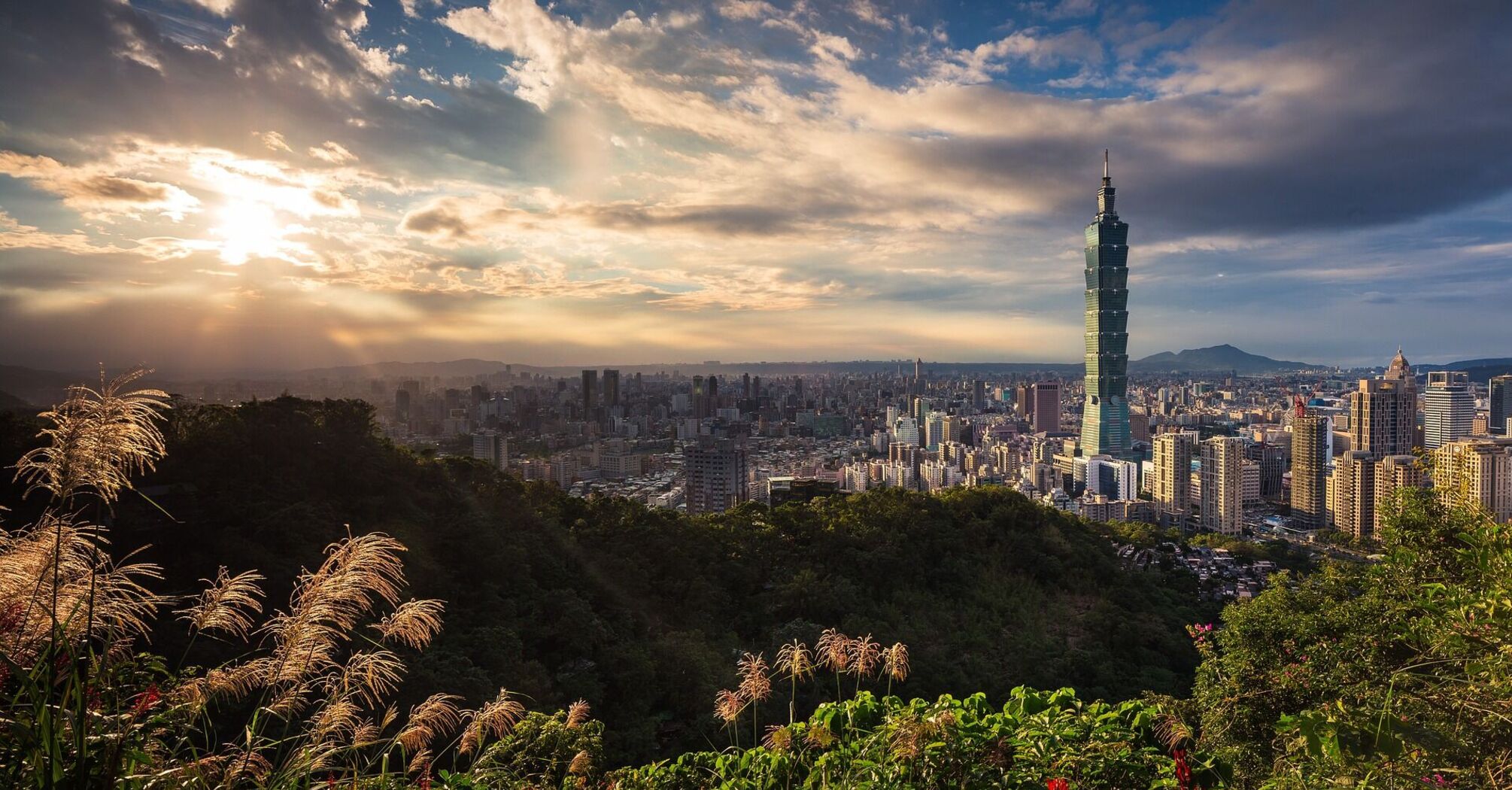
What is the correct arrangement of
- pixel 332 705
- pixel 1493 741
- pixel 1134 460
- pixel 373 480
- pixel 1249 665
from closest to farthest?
pixel 332 705, pixel 1493 741, pixel 1249 665, pixel 373 480, pixel 1134 460

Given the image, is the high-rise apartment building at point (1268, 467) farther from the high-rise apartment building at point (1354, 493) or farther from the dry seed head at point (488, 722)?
the dry seed head at point (488, 722)

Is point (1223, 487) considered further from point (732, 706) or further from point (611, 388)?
point (732, 706)

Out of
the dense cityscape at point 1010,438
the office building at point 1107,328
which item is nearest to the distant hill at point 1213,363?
the dense cityscape at point 1010,438

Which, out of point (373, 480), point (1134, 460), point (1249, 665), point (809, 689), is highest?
point (373, 480)

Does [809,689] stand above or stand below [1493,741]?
below

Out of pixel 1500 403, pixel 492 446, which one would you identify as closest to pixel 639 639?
pixel 492 446

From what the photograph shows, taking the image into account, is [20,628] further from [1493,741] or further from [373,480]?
[373,480]

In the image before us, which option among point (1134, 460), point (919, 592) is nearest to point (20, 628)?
point (919, 592)
